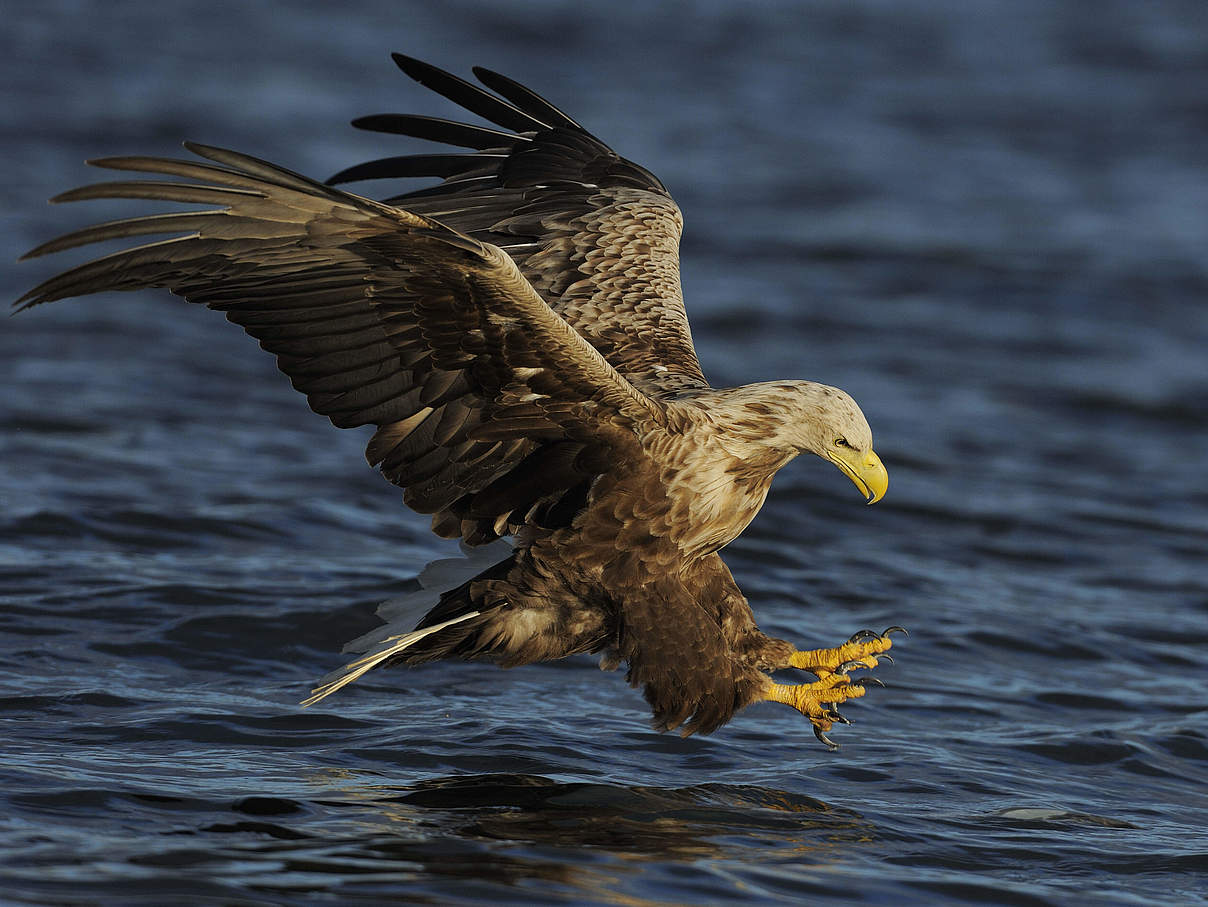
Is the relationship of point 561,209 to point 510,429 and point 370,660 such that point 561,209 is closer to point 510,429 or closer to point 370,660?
point 510,429

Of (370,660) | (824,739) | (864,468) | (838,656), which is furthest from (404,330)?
(824,739)

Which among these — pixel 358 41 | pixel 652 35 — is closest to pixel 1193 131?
pixel 652 35

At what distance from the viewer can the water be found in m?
4.60

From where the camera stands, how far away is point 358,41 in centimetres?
1800

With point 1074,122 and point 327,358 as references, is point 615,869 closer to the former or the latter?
point 327,358

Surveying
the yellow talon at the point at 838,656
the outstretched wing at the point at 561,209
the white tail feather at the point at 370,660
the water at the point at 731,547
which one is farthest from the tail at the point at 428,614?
the yellow talon at the point at 838,656

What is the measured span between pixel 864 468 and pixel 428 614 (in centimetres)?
136

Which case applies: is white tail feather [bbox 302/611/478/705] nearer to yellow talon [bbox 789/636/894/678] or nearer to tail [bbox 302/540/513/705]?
tail [bbox 302/540/513/705]

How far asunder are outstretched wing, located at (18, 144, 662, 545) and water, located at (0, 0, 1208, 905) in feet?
2.97

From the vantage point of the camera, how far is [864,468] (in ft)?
16.8

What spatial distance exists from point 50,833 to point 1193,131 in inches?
599

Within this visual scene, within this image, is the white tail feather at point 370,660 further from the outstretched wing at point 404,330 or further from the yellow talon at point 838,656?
the yellow talon at point 838,656

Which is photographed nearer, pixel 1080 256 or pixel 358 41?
pixel 1080 256

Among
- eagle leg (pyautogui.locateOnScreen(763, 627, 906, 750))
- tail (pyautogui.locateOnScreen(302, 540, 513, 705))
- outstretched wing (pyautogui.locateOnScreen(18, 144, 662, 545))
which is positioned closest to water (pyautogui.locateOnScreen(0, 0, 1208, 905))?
eagle leg (pyautogui.locateOnScreen(763, 627, 906, 750))
